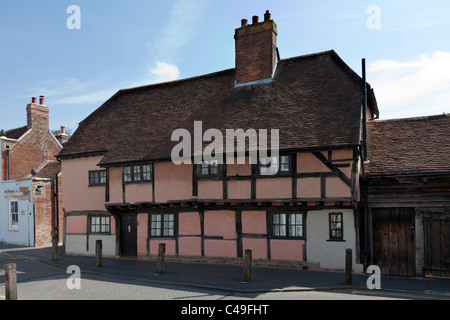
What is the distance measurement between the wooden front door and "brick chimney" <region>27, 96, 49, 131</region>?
12.5m

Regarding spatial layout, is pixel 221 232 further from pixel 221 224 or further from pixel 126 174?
pixel 126 174

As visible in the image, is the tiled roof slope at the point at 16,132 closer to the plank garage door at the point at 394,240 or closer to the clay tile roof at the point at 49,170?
the clay tile roof at the point at 49,170

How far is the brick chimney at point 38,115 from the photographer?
85.1 feet

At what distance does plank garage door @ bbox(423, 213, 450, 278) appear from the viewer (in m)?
12.5

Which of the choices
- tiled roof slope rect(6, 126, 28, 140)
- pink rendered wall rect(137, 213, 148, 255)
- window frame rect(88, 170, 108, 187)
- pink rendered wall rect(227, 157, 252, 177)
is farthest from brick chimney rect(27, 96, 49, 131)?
pink rendered wall rect(227, 157, 252, 177)

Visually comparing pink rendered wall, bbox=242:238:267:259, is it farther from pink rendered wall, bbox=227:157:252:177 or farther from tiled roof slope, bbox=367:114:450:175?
tiled roof slope, bbox=367:114:450:175

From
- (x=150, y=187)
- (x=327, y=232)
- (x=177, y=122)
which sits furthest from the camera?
(x=177, y=122)

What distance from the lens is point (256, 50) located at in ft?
58.1

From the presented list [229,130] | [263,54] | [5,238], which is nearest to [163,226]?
[229,130]

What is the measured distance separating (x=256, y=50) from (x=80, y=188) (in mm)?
10974

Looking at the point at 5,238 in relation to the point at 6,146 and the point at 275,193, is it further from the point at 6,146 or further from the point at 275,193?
the point at 275,193

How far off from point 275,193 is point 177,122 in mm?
6267

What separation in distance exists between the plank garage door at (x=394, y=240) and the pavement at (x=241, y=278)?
17.8 inches

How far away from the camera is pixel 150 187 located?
16.6 m
